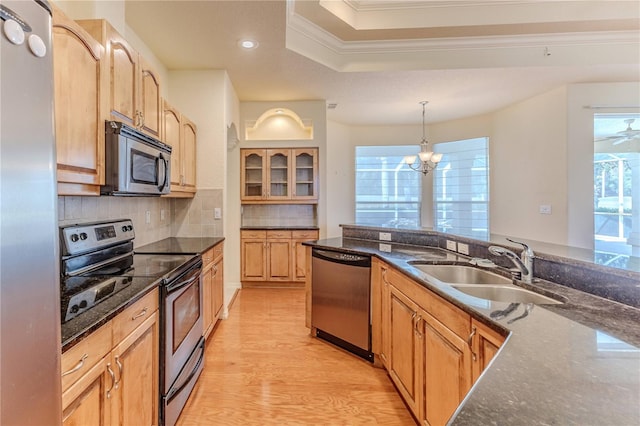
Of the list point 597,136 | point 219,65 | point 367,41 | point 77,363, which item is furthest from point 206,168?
point 597,136

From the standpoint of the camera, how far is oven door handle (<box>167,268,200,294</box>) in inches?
63.1

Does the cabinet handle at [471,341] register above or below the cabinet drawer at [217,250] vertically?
below

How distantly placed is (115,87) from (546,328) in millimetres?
2304

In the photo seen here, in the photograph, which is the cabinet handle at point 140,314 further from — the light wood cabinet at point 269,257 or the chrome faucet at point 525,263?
the light wood cabinet at point 269,257

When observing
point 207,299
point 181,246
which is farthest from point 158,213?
point 207,299

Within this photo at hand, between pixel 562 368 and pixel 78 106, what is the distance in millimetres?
2049

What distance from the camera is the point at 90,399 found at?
979mm

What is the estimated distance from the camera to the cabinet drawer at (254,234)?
4219 millimetres

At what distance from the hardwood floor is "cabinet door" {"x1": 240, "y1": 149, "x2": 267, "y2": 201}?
6.94 ft

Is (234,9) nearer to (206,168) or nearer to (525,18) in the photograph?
(206,168)

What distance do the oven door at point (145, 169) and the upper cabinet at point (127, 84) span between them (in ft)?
0.52

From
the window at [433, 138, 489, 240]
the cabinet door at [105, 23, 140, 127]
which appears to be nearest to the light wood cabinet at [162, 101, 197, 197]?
the cabinet door at [105, 23, 140, 127]

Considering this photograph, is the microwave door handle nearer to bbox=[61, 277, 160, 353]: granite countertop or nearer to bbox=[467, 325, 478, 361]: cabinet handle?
bbox=[61, 277, 160, 353]: granite countertop

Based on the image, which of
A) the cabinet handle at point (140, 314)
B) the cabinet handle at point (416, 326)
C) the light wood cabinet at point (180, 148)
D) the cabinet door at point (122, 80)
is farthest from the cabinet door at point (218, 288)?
the cabinet handle at point (416, 326)
